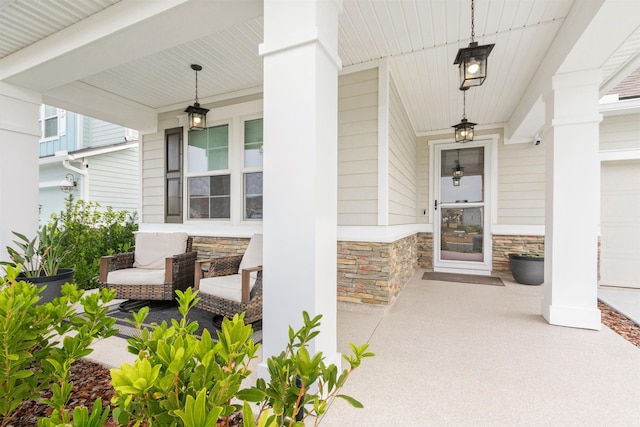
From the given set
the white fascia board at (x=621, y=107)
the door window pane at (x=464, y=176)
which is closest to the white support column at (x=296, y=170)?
the door window pane at (x=464, y=176)

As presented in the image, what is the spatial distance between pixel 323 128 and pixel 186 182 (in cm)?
368

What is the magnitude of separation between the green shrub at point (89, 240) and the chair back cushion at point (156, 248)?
680 mm

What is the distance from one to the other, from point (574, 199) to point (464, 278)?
2.59 metres

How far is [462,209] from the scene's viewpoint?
574 cm

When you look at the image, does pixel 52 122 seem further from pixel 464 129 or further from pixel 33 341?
pixel 464 129

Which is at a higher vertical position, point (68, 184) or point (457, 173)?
point (457, 173)

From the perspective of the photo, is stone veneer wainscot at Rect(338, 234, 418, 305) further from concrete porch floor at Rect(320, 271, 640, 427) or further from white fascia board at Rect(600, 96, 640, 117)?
white fascia board at Rect(600, 96, 640, 117)

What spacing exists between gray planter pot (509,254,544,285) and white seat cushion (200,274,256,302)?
419 cm

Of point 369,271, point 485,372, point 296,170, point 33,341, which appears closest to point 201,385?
point 33,341

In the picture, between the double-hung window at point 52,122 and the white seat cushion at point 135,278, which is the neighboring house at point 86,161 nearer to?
the double-hung window at point 52,122

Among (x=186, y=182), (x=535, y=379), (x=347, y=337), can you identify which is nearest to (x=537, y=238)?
(x=535, y=379)

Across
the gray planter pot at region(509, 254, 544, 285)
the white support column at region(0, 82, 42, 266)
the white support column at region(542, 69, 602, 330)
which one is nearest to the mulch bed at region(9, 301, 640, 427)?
the white support column at region(542, 69, 602, 330)

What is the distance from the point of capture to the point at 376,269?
11.0 feet

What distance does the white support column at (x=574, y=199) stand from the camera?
8.87 ft
